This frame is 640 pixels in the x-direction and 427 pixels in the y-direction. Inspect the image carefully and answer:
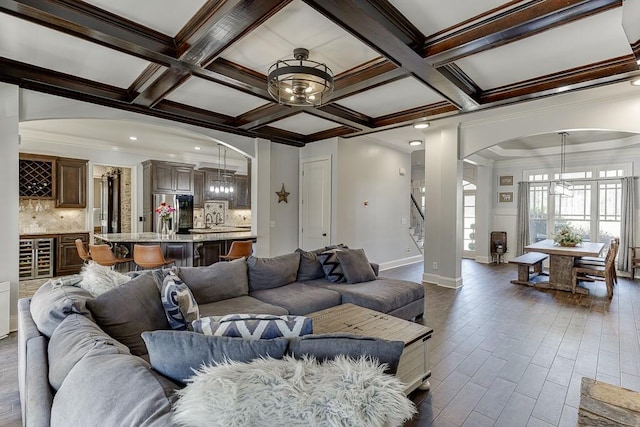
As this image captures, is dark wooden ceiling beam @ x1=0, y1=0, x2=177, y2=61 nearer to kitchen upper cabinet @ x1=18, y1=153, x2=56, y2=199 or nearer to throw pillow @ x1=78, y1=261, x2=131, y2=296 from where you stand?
throw pillow @ x1=78, y1=261, x2=131, y2=296

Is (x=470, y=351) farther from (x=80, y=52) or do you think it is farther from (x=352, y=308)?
(x=80, y=52)

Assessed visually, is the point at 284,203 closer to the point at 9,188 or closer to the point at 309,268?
the point at 309,268

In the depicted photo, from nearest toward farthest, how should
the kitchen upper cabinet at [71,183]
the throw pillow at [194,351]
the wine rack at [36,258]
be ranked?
the throw pillow at [194,351] → the wine rack at [36,258] → the kitchen upper cabinet at [71,183]

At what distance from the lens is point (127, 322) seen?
79.2 inches

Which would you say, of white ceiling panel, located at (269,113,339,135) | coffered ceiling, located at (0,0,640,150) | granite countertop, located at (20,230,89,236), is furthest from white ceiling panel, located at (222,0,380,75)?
granite countertop, located at (20,230,89,236)

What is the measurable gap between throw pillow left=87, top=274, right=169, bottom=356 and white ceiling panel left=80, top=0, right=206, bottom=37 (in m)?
2.03

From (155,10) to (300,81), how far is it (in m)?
1.24

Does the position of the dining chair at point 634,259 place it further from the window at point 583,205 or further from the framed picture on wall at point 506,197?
the framed picture on wall at point 506,197

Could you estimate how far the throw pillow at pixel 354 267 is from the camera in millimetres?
3859

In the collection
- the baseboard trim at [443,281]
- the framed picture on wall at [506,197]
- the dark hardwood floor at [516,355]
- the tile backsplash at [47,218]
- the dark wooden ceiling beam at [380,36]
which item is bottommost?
the dark hardwood floor at [516,355]

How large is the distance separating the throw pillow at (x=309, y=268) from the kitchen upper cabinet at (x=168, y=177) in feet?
17.6

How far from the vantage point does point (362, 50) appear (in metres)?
3.07

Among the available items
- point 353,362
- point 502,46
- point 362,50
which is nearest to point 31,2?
point 362,50

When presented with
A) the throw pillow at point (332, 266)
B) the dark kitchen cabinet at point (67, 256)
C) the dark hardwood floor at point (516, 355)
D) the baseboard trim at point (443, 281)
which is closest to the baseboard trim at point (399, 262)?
the baseboard trim at point (443, 281)
